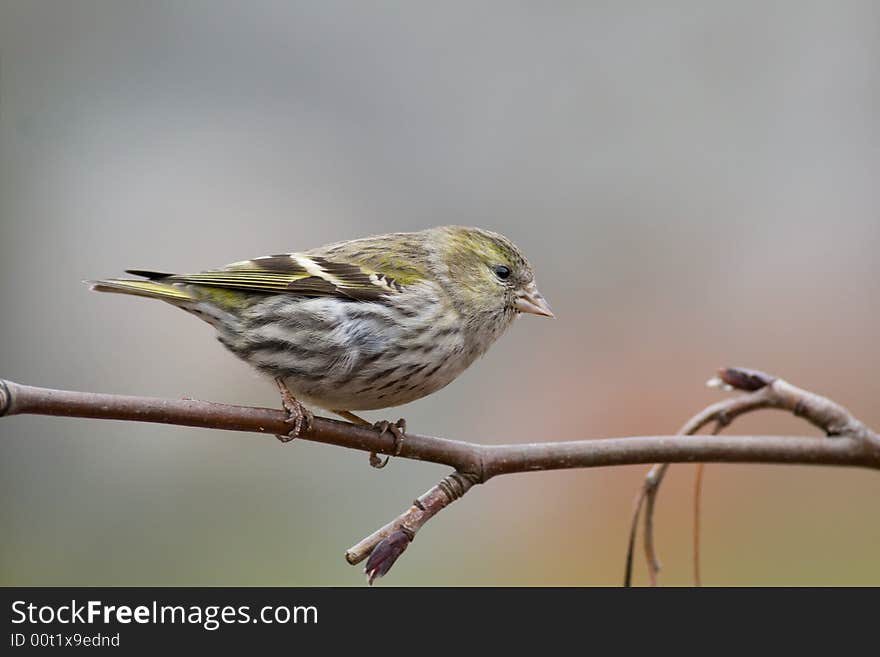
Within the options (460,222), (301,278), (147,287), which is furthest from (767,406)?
(460,222)

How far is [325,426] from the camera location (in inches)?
110

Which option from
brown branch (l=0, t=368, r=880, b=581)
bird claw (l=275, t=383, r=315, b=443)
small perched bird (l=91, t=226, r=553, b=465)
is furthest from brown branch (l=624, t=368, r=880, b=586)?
bird claw (l=275, t=383, r=315, b=443)

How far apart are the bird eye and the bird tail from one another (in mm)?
1150

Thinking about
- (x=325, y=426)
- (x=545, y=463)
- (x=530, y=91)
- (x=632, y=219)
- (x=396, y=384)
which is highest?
(x=530, y=91)

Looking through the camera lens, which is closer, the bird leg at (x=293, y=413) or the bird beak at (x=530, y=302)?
the bird leg at (x=293, y=413)

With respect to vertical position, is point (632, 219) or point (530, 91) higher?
point (530, 91)

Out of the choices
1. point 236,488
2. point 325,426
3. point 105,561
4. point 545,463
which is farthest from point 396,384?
point 105,561

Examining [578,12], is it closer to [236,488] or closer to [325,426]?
[236,488]

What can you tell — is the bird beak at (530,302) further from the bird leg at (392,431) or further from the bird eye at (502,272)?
the bird leg at (392,431)

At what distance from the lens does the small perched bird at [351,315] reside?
319 centimetres

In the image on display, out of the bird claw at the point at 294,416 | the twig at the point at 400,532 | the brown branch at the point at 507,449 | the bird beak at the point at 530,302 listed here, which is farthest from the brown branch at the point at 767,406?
the bird beak at the point at 530,302

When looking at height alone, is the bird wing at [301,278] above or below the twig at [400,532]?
above

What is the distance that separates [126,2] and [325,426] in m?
4.59

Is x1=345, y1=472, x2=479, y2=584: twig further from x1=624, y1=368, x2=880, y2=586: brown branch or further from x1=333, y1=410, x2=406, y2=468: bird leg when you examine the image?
x1=624, y1=368, x2=880, y2=586: brown branch
